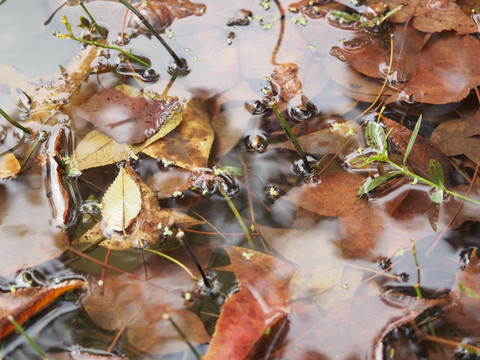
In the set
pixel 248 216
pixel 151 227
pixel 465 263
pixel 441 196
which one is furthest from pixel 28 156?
pixel 465 263

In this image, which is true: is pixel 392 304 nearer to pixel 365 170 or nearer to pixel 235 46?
pixel 365 170

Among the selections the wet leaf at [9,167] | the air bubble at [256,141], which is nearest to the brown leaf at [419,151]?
the air bubble at [256,141]

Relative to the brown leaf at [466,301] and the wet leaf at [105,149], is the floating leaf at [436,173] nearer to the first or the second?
the brown leaf at [466,301]

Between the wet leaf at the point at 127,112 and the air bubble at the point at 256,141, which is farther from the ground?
the wet leaf at the point at 127,112

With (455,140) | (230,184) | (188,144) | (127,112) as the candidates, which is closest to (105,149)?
(127,112)

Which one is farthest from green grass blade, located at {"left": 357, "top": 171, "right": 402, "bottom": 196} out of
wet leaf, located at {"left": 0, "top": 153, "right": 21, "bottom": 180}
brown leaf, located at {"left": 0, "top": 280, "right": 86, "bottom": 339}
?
wet leaf, located at {"left": 0, "top": 153, "right": 21, "bottom": 180}

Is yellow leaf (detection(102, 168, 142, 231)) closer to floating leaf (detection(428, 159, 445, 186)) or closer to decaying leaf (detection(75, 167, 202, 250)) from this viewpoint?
decaying leaf (detection(75, 167, 202, 250))
